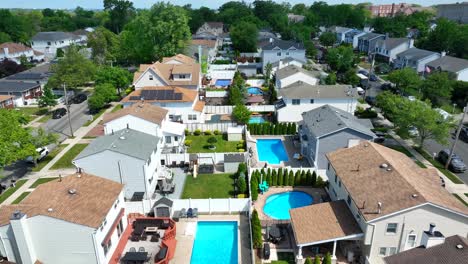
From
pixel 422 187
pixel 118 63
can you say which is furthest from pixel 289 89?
pixel 118 63

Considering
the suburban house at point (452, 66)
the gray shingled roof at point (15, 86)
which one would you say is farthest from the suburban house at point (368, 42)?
the gray shingled roof at point (15, 86)

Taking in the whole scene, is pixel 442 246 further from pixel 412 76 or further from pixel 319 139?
pixel 412 76

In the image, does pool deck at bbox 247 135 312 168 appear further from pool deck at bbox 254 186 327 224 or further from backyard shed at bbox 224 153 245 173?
pool deck at bbox 254 186 327 224

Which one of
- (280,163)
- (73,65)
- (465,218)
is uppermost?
(73,65)

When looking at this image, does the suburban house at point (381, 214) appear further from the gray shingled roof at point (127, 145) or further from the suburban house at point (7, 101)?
the suburban house at point (7, 101)

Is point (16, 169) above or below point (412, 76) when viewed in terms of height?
below

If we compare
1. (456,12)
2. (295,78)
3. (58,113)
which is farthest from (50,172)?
(456,12)

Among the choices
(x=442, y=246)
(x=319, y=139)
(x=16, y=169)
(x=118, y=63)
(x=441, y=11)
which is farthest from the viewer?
(x=441, y=11)
